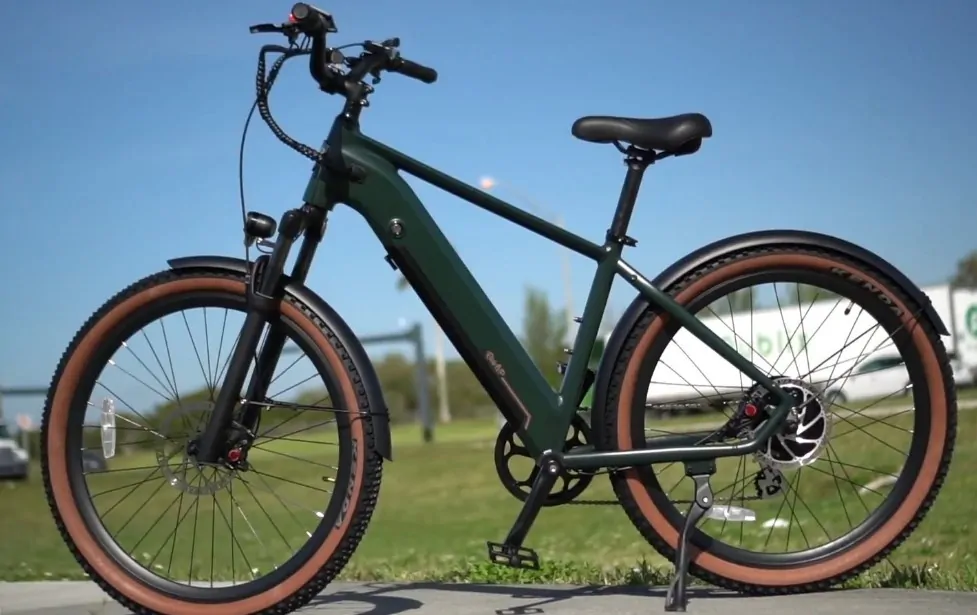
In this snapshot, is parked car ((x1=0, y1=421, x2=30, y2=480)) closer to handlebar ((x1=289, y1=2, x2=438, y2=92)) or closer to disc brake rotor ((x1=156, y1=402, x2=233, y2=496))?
Result: disc brake rotor ((x1=156, y1=402, x2=233, y2=496))

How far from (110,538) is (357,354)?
85cm

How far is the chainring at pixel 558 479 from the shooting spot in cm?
274

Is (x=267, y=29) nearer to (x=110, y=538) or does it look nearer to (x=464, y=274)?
(x=464, y=274)

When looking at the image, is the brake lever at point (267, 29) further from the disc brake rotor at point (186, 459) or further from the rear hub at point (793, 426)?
the rear hub at point (793, 426)

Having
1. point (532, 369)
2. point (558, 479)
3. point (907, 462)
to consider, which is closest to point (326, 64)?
point (532, 369)

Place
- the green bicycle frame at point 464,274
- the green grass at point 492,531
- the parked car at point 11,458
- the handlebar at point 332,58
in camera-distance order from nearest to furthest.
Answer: the handlebar at point 332,58
the green bicycle frame at point 464,274
the green grass at point 492,531
the parked car at point 11,458

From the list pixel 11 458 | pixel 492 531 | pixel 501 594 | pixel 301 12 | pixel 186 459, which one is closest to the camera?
pixel 301 12

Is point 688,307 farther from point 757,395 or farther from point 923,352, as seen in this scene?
point 923,352

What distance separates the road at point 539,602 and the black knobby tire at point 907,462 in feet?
0.26

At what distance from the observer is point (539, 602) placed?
2.74 m

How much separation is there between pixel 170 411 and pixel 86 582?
1150mm

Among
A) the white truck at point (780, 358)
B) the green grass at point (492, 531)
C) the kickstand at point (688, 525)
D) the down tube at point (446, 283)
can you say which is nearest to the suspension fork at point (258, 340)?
the down tube at point (446, 283)

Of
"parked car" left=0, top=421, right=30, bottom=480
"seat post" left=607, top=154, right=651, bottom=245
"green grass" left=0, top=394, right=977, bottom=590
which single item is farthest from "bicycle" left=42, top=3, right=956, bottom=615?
"parked car" left=0, top=421, right=30, bottom=480

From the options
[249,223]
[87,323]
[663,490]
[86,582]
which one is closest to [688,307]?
[663,490]
